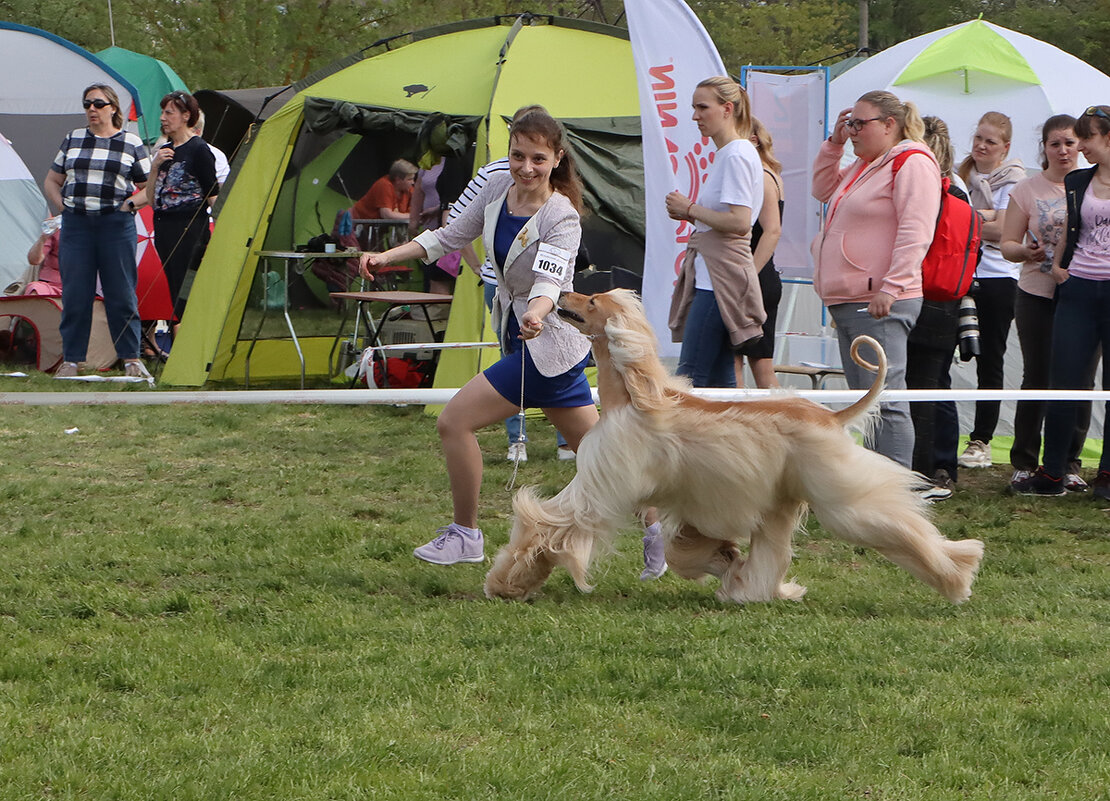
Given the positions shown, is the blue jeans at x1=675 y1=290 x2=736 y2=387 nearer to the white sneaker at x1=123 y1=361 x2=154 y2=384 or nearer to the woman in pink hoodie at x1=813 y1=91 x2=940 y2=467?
the woman in pink hoodie at x1=813 y1=91 x2=940 y2=467

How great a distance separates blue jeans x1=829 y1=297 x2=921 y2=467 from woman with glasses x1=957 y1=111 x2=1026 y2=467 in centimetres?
159

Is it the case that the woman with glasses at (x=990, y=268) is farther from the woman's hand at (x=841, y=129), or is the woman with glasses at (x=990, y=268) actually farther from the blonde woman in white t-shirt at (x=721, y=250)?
the blonde woman in white t-shirt at (x=721, y=250)

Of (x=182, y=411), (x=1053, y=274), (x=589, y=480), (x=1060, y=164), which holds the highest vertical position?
(x=1060, y=164)

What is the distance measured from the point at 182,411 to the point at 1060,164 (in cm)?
583

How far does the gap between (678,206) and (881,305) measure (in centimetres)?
98

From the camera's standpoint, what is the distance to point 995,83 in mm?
10125

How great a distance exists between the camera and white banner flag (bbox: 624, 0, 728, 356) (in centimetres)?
759

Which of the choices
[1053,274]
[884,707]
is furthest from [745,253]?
[884,707]

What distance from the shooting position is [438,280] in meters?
10.5

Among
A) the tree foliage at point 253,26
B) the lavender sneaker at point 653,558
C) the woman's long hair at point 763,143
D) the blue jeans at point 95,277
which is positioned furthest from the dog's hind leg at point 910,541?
the tree foliage at point 253,26

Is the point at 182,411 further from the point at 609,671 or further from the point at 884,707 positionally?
the point at 884,707

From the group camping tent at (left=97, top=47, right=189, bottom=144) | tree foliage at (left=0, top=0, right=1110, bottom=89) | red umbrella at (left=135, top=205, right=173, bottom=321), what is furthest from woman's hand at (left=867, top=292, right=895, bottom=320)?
tree foliage at (left=0, top=0, right=1110, bottom=89)

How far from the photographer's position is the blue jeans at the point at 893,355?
5.78 meters

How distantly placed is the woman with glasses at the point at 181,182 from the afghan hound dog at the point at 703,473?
21.9 feet
